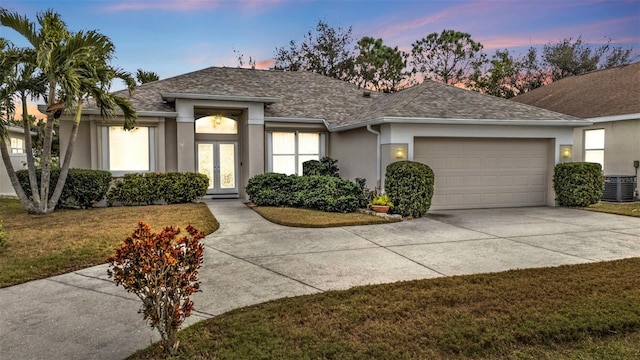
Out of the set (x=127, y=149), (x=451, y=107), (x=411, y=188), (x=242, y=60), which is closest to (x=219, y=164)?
(x=127, y=149)

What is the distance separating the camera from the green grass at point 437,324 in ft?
11.2

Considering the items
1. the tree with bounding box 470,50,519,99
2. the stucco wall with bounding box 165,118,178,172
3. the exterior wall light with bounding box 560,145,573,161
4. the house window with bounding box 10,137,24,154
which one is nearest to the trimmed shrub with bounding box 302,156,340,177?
the stucco wall with bounding box 165,118,178,172

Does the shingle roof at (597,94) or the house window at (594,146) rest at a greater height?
the shingle roof at (597,94)

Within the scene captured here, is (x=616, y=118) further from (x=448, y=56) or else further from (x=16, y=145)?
(x=16, y=145)

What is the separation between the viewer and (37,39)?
381 inches

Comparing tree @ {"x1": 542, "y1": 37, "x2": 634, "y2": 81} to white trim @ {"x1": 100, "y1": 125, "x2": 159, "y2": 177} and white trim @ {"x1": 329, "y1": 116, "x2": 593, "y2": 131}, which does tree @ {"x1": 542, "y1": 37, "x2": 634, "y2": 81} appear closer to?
white trim @ {"x1": 329, "y1": 116, "x2": 593, "y2": 131}

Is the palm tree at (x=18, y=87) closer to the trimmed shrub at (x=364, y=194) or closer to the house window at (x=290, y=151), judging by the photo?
the house window at (x=290, y=151)

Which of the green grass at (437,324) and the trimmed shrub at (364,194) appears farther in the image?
the trimmed shrub at (364,194)

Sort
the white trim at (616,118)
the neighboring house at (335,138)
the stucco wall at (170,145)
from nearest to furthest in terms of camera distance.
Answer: the neighboring house at (335,138), the stucco wall at (170,145), the white trim at (616,118)

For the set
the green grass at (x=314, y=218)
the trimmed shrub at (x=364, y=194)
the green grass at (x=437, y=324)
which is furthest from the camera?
the trimmed shrub at (x=364, y=194)

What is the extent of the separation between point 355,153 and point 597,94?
11066mm

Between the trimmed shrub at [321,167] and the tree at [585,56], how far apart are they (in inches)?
1048

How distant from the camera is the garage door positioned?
12008mm

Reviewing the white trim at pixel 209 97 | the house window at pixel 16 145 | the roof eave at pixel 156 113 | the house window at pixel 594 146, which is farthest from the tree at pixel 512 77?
the house window at pixel 16 145
